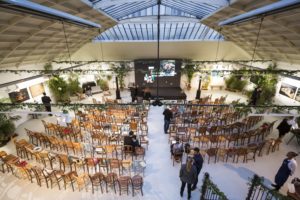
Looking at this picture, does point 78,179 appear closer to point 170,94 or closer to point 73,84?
point 170,94

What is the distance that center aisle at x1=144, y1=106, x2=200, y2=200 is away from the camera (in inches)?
234

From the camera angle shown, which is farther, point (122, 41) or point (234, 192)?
point (122, 41)

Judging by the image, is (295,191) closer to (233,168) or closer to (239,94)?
(233,168)

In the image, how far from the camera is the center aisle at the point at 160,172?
5949 mm

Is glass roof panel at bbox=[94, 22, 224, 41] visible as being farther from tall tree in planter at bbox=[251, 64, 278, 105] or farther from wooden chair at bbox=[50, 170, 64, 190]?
wooden chair at bbox=[50, 170, 64, 190]

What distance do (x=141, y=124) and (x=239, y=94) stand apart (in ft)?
40.1

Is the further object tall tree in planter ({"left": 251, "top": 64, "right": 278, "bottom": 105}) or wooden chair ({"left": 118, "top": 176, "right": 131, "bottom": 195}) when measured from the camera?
tall tree in planter ({"left": 251, "top": 64, "right": 278, "bottom": 105})

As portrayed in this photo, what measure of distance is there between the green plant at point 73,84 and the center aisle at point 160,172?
399 inches

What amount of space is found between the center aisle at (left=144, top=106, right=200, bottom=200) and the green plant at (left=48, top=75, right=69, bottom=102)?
30.4ft

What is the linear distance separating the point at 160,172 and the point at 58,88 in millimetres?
11393

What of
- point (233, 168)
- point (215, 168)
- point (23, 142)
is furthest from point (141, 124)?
point (23, 142)

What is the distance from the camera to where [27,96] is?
40.6ft

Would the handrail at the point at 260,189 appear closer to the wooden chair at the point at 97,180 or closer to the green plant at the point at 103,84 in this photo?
the wooden chair at the point at 97,180

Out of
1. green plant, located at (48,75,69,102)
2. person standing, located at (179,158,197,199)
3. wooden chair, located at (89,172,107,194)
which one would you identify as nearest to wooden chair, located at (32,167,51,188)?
wooden chair, located at (89,172,107,194)
